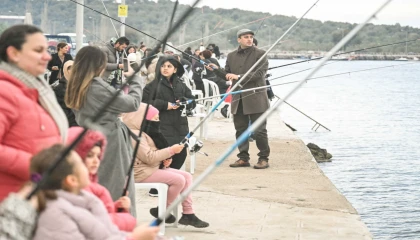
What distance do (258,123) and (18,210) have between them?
0.98 meters

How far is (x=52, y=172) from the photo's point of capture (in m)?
3.99

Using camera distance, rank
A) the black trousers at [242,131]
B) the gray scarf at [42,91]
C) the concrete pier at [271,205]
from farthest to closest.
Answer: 1. the black trousers at [242,131]
2. the concrete pier at [271,205]
3. the gray scarf at [42,91]

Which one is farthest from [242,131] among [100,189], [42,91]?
[42,91]

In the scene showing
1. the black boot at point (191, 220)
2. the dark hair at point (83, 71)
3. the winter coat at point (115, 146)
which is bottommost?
the black boot at point (191, 220)

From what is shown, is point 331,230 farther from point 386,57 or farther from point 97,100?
point 386,57

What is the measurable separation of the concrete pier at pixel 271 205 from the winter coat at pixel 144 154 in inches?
27.9

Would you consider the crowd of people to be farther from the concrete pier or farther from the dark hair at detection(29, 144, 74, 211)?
the concrete pier

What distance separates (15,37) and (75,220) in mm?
986

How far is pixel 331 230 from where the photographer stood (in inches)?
351

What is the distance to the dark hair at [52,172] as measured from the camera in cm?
400

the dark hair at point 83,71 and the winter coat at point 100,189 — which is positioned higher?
the dark hair at point 83,71

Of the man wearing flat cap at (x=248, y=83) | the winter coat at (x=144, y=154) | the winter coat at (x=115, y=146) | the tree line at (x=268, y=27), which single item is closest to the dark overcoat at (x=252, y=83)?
the man wearing flat cap at (x=248, y=83)

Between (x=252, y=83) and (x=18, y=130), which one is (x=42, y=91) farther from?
(x=252, y=83)

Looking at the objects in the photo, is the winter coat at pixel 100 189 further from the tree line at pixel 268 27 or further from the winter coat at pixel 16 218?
the tree line at pixel 268 27
